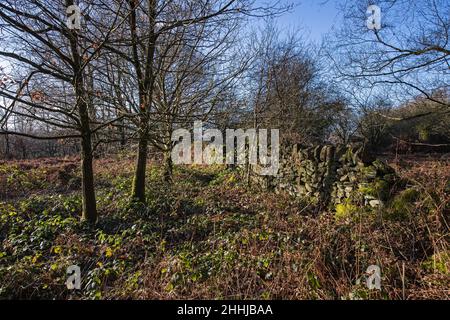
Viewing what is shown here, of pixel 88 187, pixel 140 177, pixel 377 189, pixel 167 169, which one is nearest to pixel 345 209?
pixel 377 189

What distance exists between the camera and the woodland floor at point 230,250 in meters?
2.64

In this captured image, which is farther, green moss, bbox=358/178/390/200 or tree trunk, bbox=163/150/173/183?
tree trunk, bbox=163/150/173/183

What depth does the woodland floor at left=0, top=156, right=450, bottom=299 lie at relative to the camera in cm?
264

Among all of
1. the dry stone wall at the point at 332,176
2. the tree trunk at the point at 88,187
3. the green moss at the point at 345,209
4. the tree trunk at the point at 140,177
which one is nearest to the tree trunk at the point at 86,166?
the tree trunk at the point at 88,187

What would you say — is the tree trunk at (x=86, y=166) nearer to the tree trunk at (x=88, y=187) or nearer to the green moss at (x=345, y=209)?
the tree trunk at (x=88, y=187)

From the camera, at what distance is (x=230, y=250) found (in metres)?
3.47

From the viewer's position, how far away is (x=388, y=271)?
260 cm

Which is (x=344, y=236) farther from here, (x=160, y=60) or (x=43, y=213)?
(x=43, y=213)

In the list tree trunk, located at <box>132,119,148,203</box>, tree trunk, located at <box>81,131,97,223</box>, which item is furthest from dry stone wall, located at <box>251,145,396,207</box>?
tree trunk, located at <box>81,131,97,223</box>

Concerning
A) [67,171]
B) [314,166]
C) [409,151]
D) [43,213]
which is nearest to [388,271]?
[314,166]

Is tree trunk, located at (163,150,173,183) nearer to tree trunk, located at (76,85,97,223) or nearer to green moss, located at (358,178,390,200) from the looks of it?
tree trunk, located at (76,85,97,223)

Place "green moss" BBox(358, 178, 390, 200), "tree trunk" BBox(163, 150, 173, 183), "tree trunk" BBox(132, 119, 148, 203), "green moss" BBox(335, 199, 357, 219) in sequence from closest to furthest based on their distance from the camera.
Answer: "green moss" BBox(358, 178, 390, 200), "green moss" BBox(335, 199, 357, 219), "tree trunk" BBox(132, 119, 148, 203), "tree trunk" BBox(163, 150, 173, 183)

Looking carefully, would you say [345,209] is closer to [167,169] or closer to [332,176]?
[332,176]

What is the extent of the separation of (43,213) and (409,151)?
15512 millimetres
